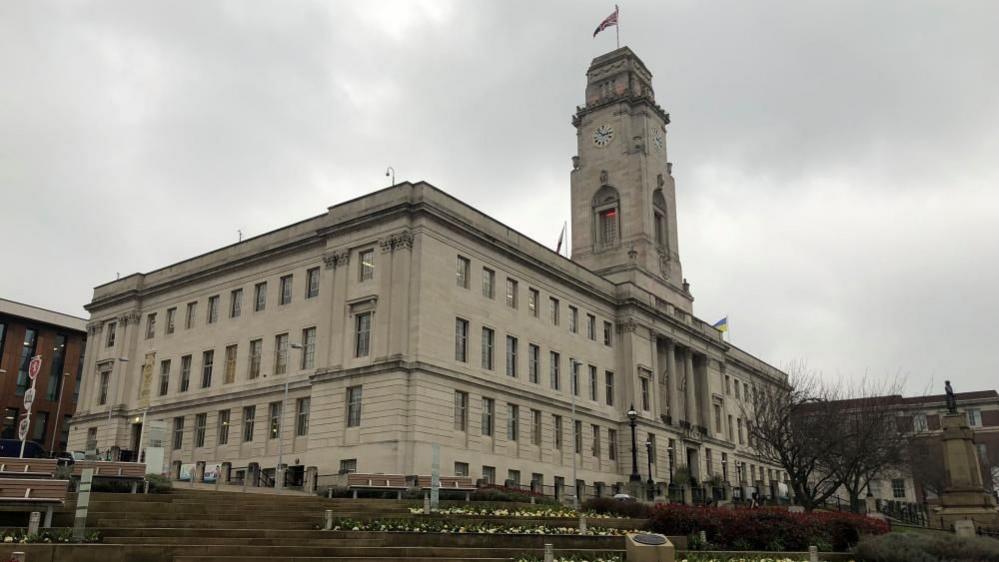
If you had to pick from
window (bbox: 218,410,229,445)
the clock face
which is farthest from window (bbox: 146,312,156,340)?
the clock face

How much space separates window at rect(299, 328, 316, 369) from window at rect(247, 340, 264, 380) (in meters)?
4.04

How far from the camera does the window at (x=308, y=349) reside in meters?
50.8

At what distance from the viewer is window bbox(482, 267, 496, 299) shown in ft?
170

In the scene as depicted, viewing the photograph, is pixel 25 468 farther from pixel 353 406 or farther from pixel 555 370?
pixel 555 370

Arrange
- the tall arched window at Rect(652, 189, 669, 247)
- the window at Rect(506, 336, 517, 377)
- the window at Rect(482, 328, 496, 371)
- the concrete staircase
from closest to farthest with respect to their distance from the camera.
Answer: the concrete staircase
the window at Rect(482, 328, 496, 371)
the window at Rect(506, 336, 517, 377)
the tall arched window at Rect(652, 189, 669, 247)

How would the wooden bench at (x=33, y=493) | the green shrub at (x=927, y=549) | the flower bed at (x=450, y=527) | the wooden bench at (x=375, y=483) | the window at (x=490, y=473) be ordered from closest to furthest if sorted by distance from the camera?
the wooden bench at (x=33, y=493) → the green shrub at (x=927, y=549) → the flower bed at (x=450, y=527) → the wooden bench at (x=375, y=483) → the window at (x=490, y=473)

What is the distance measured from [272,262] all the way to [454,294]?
1460cm

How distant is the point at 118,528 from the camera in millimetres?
20406

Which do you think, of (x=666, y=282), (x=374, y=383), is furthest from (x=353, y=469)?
(x=666, y=282)

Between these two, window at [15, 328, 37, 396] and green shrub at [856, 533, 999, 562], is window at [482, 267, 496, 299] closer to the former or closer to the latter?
green shrub at [856, 533, 999, 562]

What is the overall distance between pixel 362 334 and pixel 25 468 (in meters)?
25.5

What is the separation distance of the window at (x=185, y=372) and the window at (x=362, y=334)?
17.0 metres

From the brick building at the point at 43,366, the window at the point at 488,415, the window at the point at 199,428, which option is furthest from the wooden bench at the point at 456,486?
the brick building at the point at 43,366

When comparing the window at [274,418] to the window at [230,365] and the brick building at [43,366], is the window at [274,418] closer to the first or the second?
the window at [230,365]
